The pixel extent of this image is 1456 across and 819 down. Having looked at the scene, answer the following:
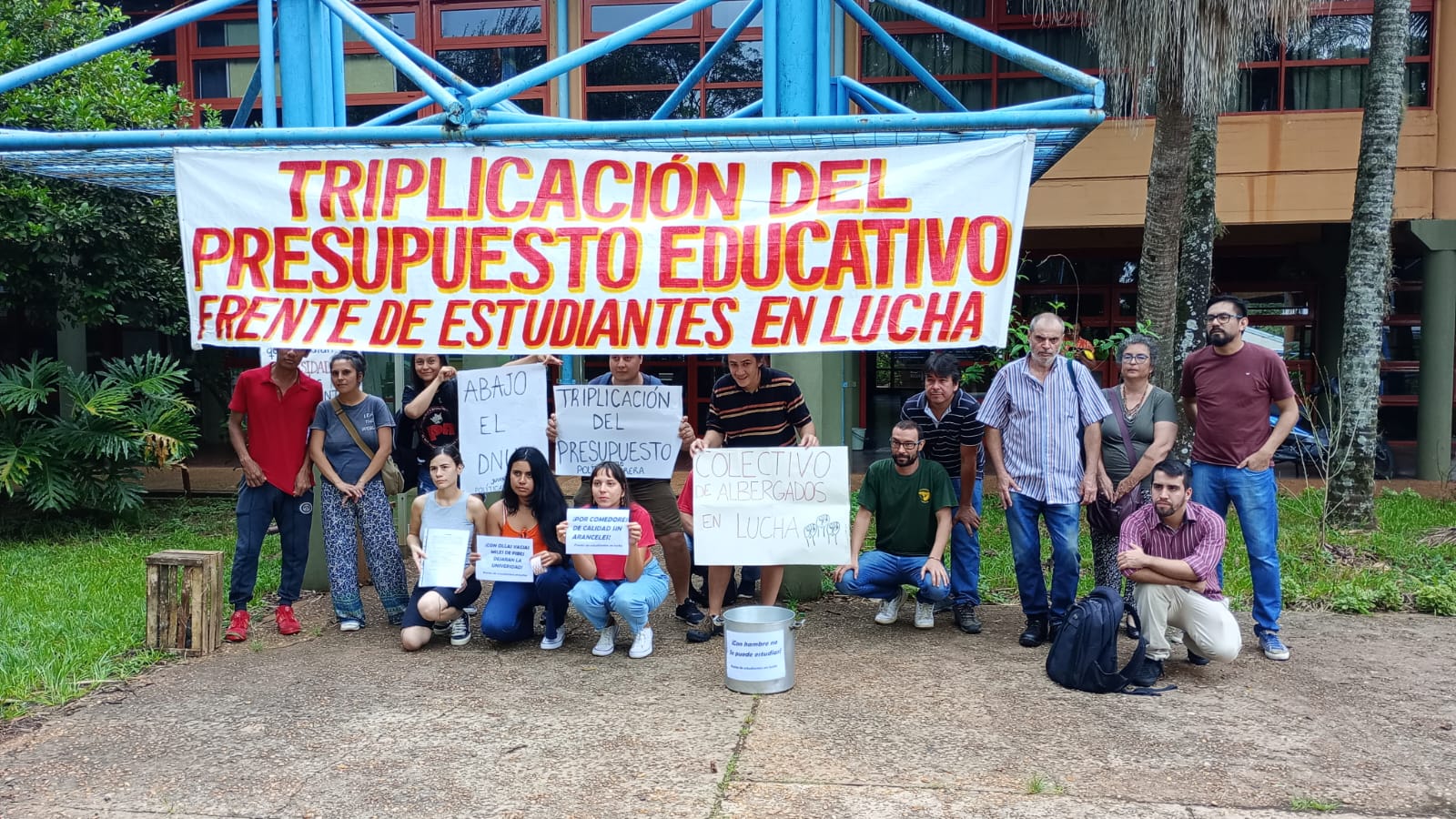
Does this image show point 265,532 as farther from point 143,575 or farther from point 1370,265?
point 1370,265

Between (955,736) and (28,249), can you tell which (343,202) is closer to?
(955,736)

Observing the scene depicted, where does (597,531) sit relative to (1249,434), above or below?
below

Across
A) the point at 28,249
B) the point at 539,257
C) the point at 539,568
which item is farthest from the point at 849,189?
the point at 28,249

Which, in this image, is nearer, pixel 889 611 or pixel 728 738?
pixel 728 738

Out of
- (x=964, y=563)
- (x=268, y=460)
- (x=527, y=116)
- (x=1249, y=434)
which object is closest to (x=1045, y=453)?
(x=964, y=563)

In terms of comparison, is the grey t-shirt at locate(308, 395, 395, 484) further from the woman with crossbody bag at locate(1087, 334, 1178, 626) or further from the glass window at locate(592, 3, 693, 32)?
the glass window at locate(592, 3, 693, 32)

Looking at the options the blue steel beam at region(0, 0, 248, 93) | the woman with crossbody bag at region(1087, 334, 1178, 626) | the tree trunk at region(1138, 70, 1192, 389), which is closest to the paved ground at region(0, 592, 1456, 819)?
the woman with crossbody bag at region(1087, 334, 1178, 626)

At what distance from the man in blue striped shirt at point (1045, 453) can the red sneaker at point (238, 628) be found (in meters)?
4.40

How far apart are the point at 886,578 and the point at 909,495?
50 centimetres

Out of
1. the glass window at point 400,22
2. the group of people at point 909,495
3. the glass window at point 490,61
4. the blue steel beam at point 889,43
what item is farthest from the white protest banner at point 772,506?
the glass window at point 400,22

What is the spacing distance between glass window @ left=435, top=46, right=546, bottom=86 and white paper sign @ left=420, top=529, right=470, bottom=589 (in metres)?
8.66

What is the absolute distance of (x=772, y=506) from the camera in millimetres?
5742

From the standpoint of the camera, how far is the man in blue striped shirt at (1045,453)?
5.67 m

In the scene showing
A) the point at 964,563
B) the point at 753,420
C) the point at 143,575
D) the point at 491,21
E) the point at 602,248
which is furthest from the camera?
the point at 491,21
